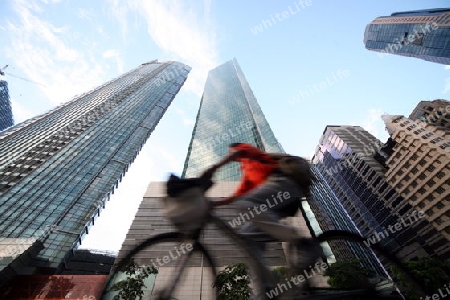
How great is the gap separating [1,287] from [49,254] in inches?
521

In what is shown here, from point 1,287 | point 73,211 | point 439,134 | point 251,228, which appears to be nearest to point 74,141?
point 73,211

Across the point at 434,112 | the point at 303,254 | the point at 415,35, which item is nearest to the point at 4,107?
the point at 303,254

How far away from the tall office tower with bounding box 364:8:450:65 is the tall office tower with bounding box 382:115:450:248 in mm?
30024

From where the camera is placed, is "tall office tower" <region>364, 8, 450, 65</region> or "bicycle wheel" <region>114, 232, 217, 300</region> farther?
"tall office tower" <region>364, 8, 450, 65</region>

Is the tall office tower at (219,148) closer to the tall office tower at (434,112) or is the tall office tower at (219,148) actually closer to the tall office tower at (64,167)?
the tall office tower at (64,167)

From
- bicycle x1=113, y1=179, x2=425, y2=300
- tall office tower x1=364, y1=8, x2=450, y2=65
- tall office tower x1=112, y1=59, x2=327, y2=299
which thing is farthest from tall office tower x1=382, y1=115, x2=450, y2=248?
bicycle x1=113, y1=179, x2=425, y2=300

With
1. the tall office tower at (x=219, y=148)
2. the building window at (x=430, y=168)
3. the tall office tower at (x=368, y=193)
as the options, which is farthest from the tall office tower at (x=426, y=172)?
the tall office tower at (x=219, y=148)

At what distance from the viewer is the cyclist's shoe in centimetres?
348

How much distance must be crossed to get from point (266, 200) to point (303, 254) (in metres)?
0.95

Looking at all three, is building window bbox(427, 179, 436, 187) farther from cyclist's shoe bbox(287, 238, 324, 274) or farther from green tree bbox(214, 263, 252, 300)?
cyclist's shoe bbox(287, 238, 324, 274)

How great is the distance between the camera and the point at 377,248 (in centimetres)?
391

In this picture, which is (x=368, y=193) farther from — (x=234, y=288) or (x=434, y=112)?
(x=234, y=288)

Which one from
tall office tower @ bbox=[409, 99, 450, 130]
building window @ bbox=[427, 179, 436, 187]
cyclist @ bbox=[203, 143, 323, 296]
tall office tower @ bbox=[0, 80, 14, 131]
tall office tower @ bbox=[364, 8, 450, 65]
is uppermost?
tall office tower @ bbox=[0, 80, 14, 131]

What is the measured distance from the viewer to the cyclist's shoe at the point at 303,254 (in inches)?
137
